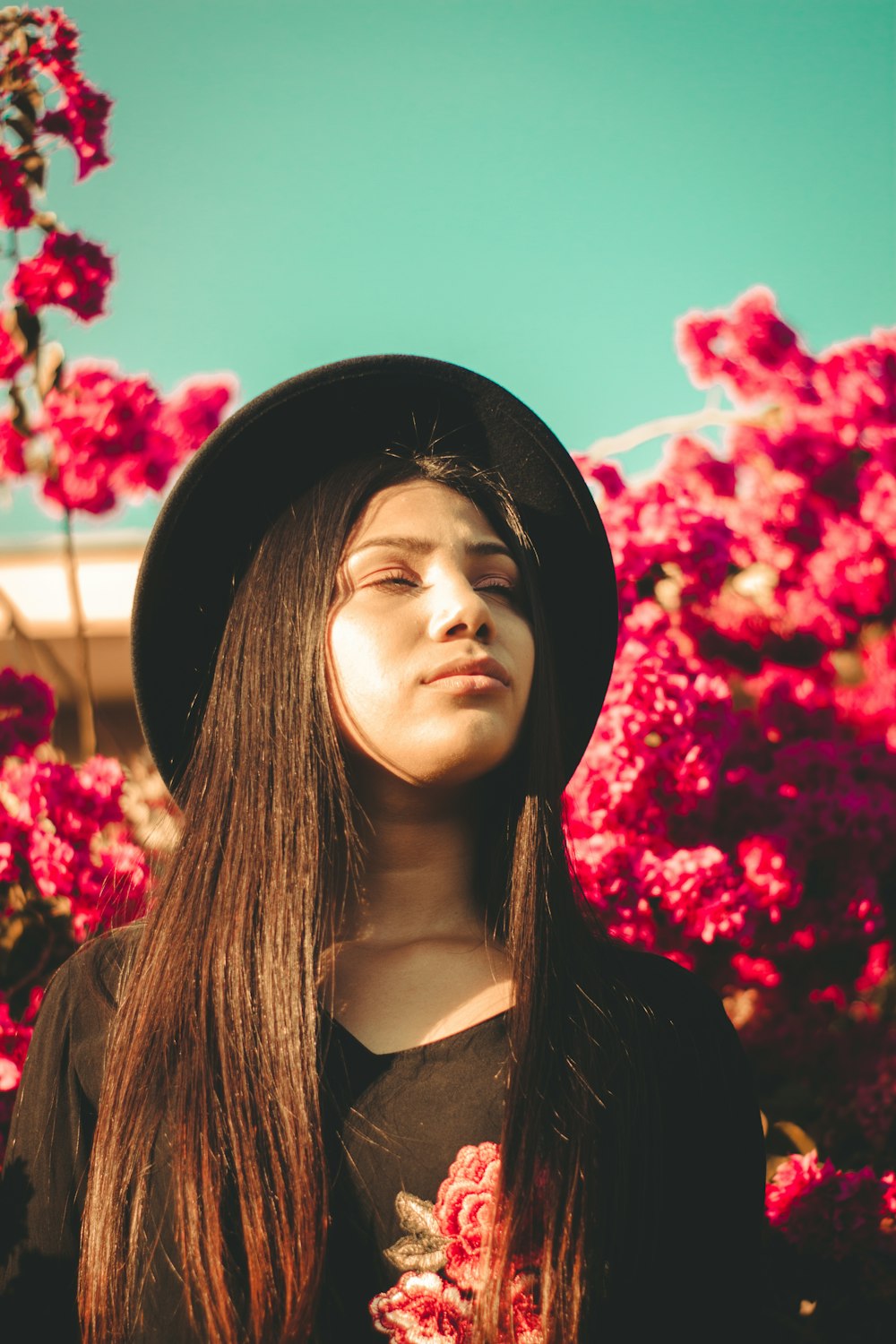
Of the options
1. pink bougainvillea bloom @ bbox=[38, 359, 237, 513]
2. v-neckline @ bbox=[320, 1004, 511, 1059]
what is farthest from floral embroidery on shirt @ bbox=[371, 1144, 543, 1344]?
pink bougainvillea bloom @ bbox=[38, 359, 237, 513]

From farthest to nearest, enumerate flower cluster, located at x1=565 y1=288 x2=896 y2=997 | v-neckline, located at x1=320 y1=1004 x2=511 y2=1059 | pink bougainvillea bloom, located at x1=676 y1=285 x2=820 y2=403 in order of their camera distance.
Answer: pink bougainvillea bloom, located at x1=676 y1=285 x2=820 y2=403 < flower cluster, located at x1=565 y1=288 x2=896 y2=997 < v-neckline, located at x1=320 y1=1004 x2=511 y2=1059

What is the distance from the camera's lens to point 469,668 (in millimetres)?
1264

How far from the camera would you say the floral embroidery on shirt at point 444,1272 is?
3.69 ft

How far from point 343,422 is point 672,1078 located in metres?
0.93

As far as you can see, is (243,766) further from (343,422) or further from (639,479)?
(639,479)

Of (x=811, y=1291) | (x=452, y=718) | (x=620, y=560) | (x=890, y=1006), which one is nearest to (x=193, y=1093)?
(x=452, y=718)

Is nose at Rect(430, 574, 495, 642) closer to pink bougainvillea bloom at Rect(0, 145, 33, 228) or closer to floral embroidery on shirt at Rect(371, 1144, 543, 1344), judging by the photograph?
floral embroidery on shirt at Rect(371, 1144, 543, 1344)

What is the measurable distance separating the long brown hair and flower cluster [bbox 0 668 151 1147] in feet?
1.61

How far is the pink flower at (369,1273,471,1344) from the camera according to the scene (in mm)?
1120

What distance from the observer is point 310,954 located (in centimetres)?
127

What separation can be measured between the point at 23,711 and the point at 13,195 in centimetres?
103

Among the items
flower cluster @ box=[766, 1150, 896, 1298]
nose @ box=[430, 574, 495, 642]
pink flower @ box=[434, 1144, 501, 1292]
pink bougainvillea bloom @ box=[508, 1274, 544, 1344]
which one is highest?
nose @ box=[430, 574, 495, 642]

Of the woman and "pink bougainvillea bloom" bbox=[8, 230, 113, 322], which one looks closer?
the woman

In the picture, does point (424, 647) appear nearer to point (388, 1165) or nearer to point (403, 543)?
point (403, 543)
